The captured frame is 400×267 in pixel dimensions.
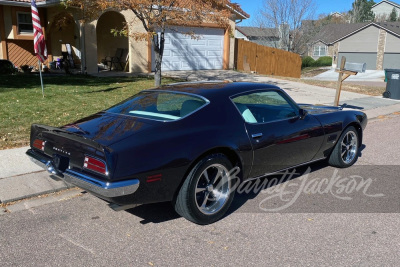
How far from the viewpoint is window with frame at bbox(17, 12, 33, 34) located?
18406 millimetres

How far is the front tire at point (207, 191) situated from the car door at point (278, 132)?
1.57 ft

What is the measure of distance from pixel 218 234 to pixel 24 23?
59.3ft

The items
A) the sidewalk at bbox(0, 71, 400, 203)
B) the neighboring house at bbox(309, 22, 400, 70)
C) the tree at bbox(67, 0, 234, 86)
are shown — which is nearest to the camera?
the sidewalk at bbox(0, 71, 400, 203)

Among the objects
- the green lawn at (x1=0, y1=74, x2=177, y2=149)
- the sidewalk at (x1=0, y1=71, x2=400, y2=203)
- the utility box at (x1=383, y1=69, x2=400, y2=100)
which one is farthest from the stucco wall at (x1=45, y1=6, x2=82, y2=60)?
the utility box at (x1=383, y1=69, x2=400, y2=100)

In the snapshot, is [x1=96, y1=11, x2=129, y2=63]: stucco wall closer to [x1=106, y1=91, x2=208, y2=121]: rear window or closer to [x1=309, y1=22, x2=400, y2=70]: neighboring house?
[x1=106, y1=91, x2=208, y2=121]: rear window

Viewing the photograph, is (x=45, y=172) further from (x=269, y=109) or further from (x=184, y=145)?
(x=269, y=109)

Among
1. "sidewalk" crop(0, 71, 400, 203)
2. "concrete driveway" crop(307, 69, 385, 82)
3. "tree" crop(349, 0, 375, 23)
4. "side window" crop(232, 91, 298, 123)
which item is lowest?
"sidewalk" crop(0, 71, 400, 203)

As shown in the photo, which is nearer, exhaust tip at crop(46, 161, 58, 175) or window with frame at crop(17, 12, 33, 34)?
exhaust tip at crop(46, 161, 58, 175)

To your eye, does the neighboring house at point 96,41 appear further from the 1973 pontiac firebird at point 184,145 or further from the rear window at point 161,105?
the rear window at point 161,105

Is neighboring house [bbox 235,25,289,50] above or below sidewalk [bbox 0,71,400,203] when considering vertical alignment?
above

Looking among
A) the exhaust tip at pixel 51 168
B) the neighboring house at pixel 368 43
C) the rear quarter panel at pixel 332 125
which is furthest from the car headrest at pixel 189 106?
the neighboring house at pixel 368 43

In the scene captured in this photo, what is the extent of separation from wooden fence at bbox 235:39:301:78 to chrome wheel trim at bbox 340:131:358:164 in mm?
16760

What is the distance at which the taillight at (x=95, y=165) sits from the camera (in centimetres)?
351

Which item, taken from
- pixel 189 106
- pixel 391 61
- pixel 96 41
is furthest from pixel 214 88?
pixel 391 61
